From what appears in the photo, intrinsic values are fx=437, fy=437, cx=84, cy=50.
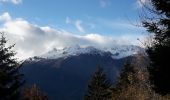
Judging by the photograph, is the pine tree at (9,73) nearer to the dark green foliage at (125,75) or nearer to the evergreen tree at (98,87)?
the dark green foliage at (125,75)

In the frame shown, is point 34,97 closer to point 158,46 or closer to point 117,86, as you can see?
point 117,86

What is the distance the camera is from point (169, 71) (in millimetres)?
17844

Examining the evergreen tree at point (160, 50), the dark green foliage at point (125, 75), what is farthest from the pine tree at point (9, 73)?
the dark green foliage at point (125, 75)

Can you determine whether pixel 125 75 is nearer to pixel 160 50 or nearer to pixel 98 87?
pixel 98 87

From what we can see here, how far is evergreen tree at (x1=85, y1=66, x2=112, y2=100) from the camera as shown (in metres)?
72.8

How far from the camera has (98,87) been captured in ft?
242

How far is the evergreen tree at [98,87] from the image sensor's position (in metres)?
72.8

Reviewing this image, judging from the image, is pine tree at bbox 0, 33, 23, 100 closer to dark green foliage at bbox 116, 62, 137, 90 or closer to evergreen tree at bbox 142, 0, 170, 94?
evergreen tree at bbox 142, 0, 170, 94

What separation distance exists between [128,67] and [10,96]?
36673mm

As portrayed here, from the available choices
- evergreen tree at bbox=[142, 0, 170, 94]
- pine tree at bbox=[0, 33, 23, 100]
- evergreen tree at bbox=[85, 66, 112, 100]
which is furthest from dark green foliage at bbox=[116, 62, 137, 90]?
evergreen tree at bbox=[142, 0, 170, 94]

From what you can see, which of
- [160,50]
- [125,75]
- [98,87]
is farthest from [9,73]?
[98,87]

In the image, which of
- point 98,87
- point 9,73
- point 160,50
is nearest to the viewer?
point 160,50

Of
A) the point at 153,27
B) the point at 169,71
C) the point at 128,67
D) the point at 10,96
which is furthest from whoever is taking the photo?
the point at 128,67

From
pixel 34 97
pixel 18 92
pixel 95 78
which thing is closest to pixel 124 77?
pixel 95 78
